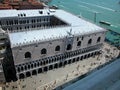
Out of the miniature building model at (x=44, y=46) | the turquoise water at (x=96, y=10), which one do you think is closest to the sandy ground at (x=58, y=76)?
the miniature building model at (x=44, y=46)

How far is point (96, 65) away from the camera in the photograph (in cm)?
5600

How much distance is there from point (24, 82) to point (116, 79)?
99.3ft

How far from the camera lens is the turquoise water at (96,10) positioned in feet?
339

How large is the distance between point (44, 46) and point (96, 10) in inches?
3436

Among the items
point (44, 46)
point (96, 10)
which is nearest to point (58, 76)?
point (44, 46)

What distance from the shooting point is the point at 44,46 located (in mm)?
47312

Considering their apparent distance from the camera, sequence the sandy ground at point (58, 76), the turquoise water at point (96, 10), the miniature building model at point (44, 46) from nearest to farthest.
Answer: the miniature building model at point (44, 46)
the sandy ground at point (58, 76)
the turquoise water at point (96, 10)

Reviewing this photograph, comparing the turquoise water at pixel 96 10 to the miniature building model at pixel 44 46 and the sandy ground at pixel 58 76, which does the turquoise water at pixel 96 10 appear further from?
the miniature building model at pixel 44 46

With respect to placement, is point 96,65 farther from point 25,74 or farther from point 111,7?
point 111,7

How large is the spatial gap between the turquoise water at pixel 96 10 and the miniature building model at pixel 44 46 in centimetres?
2708

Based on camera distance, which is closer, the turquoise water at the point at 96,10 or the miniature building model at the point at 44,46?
the miniature building model at the point at 44,46

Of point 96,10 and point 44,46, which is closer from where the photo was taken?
point 44,46

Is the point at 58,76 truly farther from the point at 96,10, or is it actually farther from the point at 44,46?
the point at 96,10

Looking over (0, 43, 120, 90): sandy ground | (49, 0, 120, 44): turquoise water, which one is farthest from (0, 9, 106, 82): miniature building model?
(49, 0, 120, 44): turquoise water
